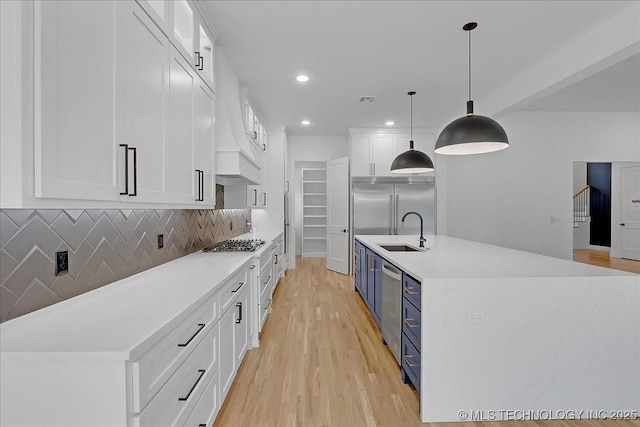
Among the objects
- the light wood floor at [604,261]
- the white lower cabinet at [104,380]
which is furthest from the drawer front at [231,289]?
the light wood floor at [604,261]

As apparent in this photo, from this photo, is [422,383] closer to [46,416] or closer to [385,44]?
[46,416]

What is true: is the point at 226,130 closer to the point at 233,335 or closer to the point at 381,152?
the point at 233,335

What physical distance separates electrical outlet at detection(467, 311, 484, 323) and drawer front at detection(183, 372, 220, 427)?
1.56 meters

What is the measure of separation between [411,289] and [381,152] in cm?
431

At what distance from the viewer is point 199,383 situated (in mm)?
1490

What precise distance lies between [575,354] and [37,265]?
289 centimetres

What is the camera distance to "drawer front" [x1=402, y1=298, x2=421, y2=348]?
1.98m

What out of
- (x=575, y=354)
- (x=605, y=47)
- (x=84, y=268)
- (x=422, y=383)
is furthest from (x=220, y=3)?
(x=575, y=354)

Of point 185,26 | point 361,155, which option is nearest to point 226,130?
point 185,26

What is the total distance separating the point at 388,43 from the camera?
2816 mm

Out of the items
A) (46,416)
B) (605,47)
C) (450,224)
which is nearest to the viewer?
(46,416)

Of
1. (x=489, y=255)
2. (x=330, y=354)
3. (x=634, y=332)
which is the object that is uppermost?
(x=489, y=255)

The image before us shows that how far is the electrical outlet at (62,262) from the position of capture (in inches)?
52.6

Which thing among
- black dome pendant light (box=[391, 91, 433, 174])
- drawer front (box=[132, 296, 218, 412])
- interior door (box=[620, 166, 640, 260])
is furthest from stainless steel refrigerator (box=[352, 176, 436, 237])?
interior door (box=[620, 166, 640, 260])
